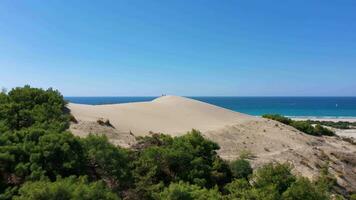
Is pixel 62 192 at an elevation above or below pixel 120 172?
above

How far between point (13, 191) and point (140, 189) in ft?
15.3

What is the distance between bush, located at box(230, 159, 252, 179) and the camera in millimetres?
22312

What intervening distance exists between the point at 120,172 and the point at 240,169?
770 cm

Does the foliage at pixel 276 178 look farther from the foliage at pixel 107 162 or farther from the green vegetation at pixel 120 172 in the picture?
the foliage at pixel 107 162

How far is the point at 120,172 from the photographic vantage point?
1736cm

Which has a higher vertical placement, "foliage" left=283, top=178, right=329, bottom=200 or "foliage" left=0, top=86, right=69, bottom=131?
"foliage" left=0, top=86, right=69, bottom=131

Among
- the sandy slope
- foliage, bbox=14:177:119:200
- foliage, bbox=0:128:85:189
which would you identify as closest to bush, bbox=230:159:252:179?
the sandy slope

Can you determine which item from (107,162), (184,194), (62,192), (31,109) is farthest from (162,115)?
(62,192)

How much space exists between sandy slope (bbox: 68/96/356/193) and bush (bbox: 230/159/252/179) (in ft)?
10.1

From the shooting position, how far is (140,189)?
16.7 metres

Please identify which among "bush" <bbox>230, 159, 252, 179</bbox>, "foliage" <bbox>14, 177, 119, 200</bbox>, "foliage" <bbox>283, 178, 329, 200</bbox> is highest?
"foliage" <bbox>14, 177, 119, 200</bbox>

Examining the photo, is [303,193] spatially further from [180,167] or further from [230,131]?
[230,131]

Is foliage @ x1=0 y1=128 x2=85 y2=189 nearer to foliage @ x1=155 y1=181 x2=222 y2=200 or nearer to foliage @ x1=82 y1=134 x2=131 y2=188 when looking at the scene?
foliage @ x1=82 y1=134 x2=131 y2=188

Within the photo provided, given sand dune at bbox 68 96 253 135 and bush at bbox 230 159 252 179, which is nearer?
bush at bbox 230 159 252 179
